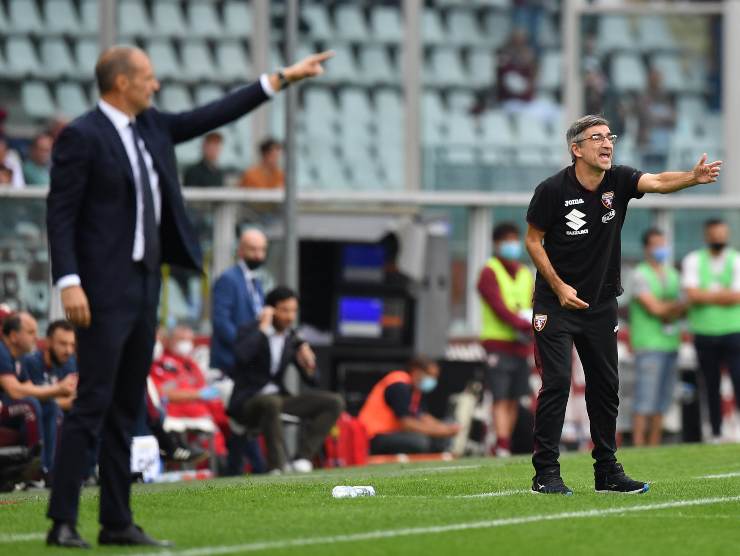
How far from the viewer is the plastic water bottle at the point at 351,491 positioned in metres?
10.1

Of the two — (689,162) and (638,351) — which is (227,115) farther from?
(689,162)

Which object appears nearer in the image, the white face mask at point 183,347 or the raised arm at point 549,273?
the raised arm at point 549,273

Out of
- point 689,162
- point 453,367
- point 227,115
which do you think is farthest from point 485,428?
point 227,115

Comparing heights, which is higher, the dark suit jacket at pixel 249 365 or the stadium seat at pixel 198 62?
the stadium seat at pixel 198 62

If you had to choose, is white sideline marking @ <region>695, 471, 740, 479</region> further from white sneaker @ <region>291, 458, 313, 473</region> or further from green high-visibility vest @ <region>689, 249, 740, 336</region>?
green high-visibility vest @ <region>689, 249, 740, 336</region>

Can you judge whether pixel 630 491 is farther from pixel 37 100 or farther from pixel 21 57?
pixel 21 57

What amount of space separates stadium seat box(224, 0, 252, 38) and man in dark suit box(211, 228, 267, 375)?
8.88 m

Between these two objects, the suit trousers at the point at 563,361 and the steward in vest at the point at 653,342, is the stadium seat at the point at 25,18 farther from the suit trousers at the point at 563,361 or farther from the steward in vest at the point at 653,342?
the suit trousers at the point at 563,361

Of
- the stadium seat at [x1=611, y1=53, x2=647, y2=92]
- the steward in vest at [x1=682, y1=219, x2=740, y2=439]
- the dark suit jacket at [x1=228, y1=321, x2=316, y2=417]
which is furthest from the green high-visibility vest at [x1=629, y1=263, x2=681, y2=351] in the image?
the stadium seat at [x1=611, y1=53, x2=647, y2=92]

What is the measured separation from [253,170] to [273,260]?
165cm

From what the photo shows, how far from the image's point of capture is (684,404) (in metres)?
19.4

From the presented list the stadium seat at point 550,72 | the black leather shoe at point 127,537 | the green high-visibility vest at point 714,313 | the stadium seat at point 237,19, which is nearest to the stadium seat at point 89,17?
the stadium seat at point 237,19

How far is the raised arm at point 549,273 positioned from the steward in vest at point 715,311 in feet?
26.5

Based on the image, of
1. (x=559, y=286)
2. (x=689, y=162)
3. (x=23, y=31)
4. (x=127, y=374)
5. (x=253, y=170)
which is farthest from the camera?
(x=689, y=162)
